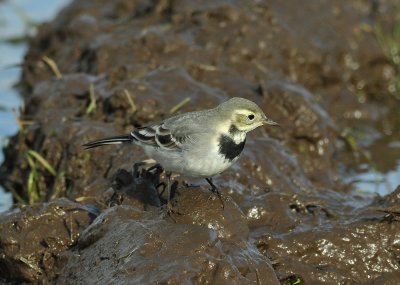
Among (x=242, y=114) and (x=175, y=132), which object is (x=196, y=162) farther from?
(x=242, y=114)

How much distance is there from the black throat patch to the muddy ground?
39 centimetres

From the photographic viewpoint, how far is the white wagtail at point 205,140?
277 inches

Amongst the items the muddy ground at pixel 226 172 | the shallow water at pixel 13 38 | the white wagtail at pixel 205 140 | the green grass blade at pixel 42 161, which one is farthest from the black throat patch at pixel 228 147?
the shallow water at pixel 13 38

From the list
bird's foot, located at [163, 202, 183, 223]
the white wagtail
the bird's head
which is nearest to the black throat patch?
the white wagtail

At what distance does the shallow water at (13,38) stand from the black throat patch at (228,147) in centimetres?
611

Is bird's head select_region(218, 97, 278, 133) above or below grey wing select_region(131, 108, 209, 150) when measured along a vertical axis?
above

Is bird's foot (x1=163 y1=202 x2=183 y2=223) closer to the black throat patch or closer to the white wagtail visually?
the white wagtail

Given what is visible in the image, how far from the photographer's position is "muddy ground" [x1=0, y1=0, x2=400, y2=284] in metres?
6.79

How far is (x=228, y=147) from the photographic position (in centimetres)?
709

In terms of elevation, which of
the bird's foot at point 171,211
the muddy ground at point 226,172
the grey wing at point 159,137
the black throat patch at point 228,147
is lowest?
the muddy ground at point 226,172

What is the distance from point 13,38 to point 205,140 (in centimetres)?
1070

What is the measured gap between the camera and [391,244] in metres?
7.68

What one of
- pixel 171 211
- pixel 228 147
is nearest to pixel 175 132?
pixel 228 147

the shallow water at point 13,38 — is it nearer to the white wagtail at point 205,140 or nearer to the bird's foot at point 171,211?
the white wagtail at point 205,140
